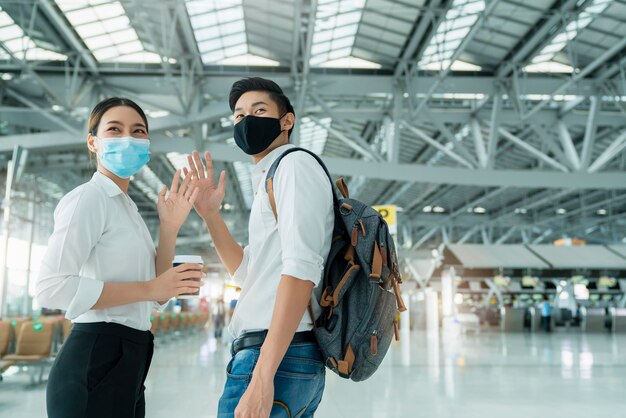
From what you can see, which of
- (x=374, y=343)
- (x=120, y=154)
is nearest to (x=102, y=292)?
(x=120, y=154)

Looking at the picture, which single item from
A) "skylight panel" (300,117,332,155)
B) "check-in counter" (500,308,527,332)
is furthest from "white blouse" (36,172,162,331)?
"check-in counter" (500,308,527,332)

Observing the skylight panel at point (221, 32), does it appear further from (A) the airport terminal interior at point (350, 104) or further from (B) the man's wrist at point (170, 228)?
(B) the man's wrist at point (170, 228)

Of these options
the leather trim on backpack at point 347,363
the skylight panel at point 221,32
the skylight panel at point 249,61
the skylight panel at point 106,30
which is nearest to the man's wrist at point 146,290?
the leather trim on backpack at point 347,363

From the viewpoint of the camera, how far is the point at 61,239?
201 cm

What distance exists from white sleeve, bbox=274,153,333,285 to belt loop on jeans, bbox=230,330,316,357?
0.23m

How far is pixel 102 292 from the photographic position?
2.01 m

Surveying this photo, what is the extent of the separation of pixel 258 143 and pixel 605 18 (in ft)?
50.3

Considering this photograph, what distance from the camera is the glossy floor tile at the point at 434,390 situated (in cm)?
772

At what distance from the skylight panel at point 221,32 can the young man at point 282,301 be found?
41.3 feet

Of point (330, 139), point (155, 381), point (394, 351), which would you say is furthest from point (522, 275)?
point (155, 381)

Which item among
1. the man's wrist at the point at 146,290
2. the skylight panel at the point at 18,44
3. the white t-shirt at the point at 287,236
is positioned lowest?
the man's wrist at the point at 146,290

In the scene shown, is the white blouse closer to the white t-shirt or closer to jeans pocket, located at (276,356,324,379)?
the white t-shirt

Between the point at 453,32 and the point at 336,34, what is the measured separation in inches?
117

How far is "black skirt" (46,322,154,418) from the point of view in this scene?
201 centimetres
